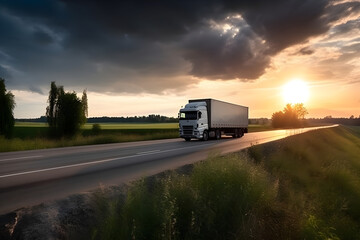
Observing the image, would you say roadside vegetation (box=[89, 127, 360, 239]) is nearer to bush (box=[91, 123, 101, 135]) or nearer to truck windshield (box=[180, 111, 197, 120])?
truck windshield (box=[180, 111, 197, 120])

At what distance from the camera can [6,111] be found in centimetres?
3181

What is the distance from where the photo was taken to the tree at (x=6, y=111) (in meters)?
31.6

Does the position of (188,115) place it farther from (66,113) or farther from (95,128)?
(95,128)

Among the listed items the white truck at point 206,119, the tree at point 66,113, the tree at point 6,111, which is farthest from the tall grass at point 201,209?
the tree at point 66,113

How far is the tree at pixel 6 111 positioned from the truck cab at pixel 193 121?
753 inches

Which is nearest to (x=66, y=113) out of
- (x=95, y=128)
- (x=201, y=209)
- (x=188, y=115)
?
(x=95, y=128)

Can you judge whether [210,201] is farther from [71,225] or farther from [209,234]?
[71,225]

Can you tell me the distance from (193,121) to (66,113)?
1985 centimetres

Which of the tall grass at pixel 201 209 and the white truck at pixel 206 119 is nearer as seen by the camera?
the tall grass at pixel 201 209

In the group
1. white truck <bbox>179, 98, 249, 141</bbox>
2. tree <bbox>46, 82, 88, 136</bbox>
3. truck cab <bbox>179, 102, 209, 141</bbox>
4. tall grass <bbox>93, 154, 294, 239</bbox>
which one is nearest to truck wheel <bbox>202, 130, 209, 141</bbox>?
white truck <bbox>179, 98, 249, 141</bbox>

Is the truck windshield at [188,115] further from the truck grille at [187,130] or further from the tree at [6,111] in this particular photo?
the tree at [6,111]

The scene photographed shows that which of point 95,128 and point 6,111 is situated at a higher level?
point 6,111

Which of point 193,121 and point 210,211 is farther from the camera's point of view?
point 193,121

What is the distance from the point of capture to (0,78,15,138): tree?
104ft
